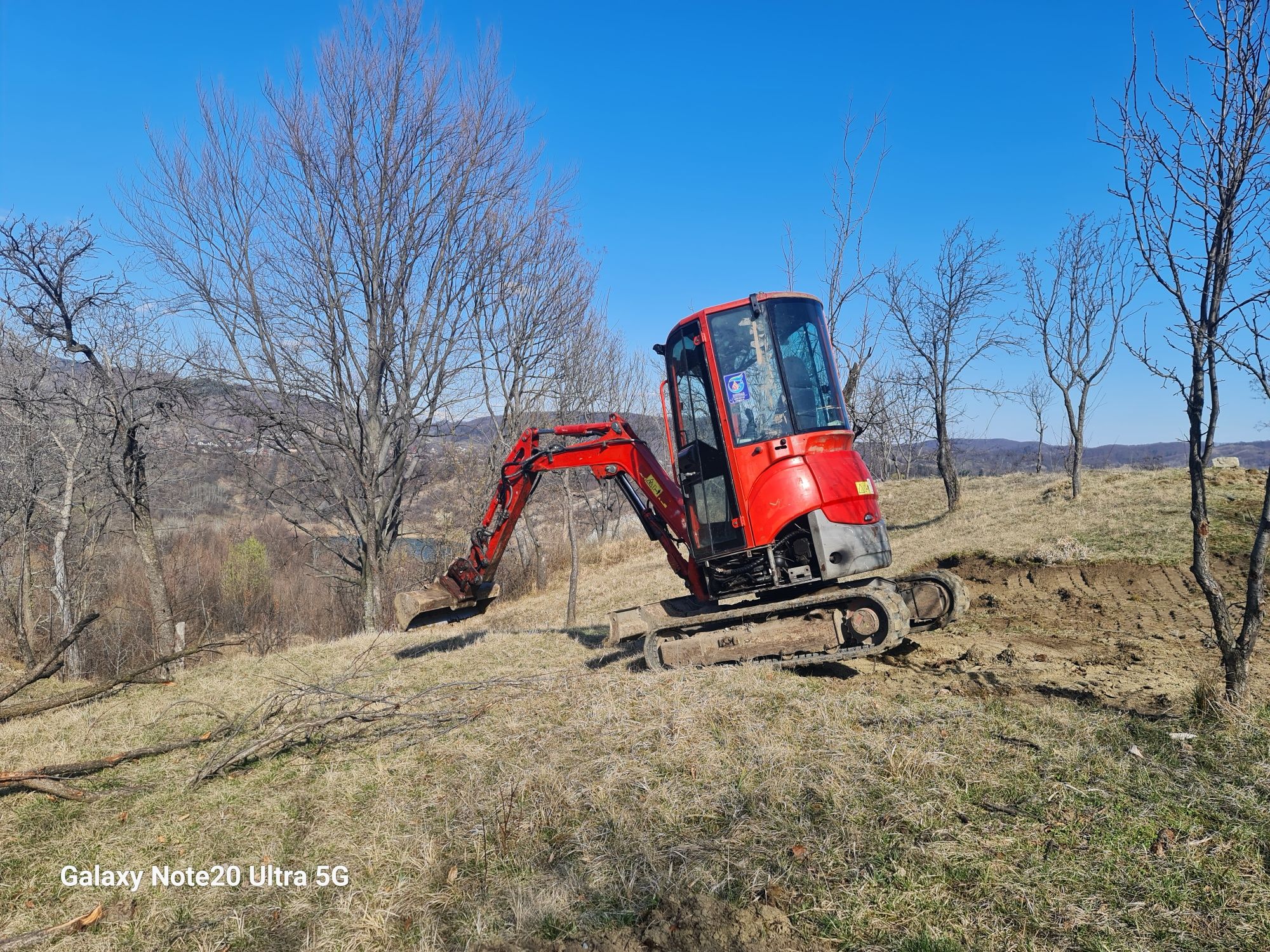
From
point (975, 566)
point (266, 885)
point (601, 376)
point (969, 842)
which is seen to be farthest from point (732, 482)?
point (601, 376)

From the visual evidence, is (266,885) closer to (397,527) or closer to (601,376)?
(397,527)

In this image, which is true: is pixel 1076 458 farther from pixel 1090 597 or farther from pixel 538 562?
pixel 538 562

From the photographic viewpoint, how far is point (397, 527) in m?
14.8

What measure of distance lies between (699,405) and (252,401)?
988 cm

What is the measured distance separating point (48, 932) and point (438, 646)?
297 inches

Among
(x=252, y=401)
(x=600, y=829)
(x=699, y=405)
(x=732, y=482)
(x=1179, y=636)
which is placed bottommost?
(x=1179, y=636)

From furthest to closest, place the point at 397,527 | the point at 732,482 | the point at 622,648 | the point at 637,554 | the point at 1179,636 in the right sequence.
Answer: the point at 637,554 → the point at 397,527 → the point at 622,648 → the point at 1179,636 → the point at 732,482

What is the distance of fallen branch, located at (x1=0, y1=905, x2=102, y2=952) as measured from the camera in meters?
3.27

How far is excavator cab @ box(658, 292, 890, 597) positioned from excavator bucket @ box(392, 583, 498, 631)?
134 inches

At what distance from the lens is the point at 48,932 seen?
3340mm

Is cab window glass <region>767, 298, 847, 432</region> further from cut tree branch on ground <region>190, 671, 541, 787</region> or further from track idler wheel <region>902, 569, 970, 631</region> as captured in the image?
cut tree branch on ground <region>190, 671, 541, 787</region>

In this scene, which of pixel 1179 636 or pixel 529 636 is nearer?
pixel 1179 636

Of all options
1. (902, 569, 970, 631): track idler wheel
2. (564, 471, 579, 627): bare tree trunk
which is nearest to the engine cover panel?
(902, 569, 970, 631): track idler wheel

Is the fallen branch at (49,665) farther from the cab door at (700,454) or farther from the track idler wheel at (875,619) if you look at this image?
the track idler wheel at (875,619)
